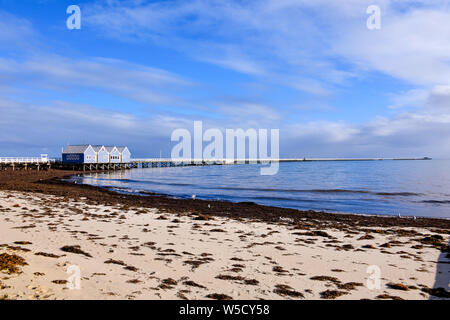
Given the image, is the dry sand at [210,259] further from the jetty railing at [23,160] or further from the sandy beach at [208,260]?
the jetty railing at [23,160]

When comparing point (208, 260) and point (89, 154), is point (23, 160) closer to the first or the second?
point (89, 154)

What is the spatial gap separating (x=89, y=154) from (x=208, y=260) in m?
76.9

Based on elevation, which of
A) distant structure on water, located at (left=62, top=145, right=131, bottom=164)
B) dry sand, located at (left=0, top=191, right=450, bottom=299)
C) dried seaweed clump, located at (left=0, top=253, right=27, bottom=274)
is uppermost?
distant structure on water, located at (left=62, top=145, right=131, bottom=164)

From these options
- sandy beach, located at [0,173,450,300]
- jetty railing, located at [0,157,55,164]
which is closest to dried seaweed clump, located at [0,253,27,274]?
sandy beach, located at [0,173,450,300]

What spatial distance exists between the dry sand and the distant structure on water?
66.6 meters

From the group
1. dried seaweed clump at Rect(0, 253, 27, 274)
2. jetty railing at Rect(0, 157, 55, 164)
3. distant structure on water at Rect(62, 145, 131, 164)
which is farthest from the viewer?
distant structure on water at Rect(62, 145, 131, 164)

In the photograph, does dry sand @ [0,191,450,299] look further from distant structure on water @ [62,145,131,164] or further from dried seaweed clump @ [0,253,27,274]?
distant structure on water @ [62,145,131,164]

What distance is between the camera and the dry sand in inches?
238

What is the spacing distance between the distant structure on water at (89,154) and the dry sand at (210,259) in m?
66.6

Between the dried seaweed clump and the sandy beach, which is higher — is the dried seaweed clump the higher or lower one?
the higher one

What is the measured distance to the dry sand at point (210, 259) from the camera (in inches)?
238

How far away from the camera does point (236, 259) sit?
27.6ft
